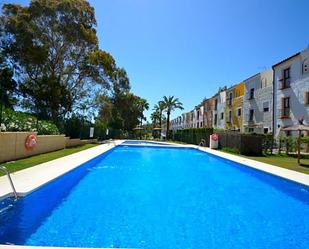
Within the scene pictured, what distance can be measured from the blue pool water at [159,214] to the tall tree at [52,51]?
59.7 ft

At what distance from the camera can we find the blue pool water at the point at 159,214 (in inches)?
198

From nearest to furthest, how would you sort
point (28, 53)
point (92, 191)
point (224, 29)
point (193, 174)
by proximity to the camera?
point (92, 191), point (193, 174), point (224, 29), point (28, 53)

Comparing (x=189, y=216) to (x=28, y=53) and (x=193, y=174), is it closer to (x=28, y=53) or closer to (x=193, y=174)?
(x=193, y=174)

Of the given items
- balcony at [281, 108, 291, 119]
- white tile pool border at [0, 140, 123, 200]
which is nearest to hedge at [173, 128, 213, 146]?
balcony at [281, 108, 291, 119]

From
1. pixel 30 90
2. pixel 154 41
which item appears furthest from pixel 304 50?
pixel 30 90

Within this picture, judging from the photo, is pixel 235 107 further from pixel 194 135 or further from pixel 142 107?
pixel 142 107

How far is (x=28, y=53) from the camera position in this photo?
26.2 meters

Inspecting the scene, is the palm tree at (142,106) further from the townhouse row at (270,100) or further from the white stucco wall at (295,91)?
the white stucco wall at (295,91)

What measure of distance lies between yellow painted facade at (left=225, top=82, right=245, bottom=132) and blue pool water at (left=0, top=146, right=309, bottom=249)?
2586 cm

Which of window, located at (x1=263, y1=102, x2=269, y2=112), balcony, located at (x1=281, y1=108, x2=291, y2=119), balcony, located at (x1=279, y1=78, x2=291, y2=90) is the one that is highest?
balcony, located at (x1=279, y1=78, x2=291, y2=90)

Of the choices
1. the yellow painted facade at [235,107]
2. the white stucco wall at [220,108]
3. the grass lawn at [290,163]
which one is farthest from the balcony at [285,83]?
the white stucco wall at [220,108]

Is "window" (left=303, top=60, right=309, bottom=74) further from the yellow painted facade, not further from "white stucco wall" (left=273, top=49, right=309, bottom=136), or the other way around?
the yellow painted facade

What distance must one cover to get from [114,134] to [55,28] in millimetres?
21228

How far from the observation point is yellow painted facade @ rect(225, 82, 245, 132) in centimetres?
3582
